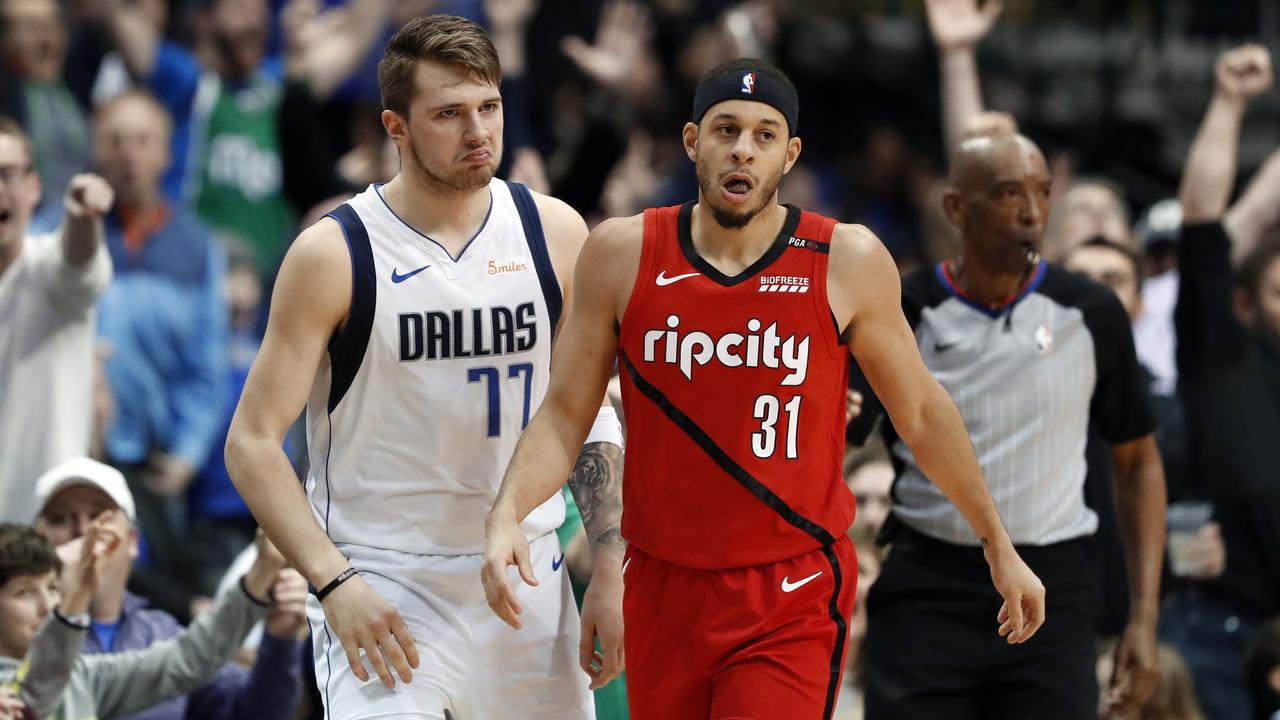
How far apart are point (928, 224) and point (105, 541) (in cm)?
701

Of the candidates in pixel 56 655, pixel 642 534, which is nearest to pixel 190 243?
pixel 56 655

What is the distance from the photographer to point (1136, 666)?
597 cm

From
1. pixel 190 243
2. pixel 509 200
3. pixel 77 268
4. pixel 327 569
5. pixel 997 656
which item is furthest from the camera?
pixel 190 243

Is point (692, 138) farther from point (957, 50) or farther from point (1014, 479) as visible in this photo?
point (957, 50)

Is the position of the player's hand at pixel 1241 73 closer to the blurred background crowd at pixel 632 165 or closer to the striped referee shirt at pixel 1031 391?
the blurred background crowd at pixel 632 165

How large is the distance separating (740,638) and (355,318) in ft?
4.23

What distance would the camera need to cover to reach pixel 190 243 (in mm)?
10148

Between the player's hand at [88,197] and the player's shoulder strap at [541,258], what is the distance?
95.7 inches

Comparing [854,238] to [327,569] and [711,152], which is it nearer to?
[711,152]

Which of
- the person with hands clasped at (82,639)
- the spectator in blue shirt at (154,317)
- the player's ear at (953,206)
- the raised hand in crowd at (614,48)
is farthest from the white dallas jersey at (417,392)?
the raised hand in crowd at (614,48)

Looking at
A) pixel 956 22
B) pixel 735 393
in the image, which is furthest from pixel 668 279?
pixel 956 22

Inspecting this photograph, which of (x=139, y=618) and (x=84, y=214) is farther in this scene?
(x=84, y=214)

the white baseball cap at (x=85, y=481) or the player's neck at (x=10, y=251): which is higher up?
the player's neck at (x=10, y=251)

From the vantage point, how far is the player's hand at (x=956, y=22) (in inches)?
331
